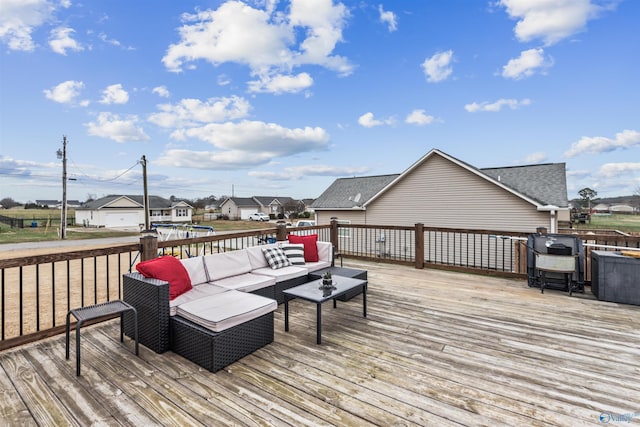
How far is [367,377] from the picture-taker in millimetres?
2344

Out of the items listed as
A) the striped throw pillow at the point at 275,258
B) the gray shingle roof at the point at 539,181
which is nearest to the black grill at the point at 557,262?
the striped throw pillow at the point at 275,258

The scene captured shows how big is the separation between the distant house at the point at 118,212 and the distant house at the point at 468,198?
27368mm

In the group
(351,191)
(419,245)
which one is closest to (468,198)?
(419,245)

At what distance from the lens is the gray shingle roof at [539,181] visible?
33.4 ft

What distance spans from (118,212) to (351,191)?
2830 centimetres

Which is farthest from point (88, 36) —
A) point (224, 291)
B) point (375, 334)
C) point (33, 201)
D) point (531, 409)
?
point (33, 201)

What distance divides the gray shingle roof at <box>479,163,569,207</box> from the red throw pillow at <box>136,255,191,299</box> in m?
11.2

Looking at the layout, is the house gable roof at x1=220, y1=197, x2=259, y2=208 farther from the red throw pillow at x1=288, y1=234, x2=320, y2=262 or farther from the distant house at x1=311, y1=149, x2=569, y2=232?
the red throw pillow at x1=288, y1=234, x2=320, y2=262

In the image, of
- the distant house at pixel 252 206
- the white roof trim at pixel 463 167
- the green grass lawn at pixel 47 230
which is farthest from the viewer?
the distant house at pixel 252 206

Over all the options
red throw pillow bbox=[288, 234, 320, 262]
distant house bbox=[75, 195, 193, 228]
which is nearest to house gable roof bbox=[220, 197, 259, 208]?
distant house bbox=[75, 195, 193, 228]

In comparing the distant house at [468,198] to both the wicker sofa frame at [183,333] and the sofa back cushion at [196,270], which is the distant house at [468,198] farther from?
the wicker sofa frame at [183,333]

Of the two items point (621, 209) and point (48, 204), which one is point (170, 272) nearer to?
point (621, 209)

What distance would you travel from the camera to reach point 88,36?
795 cm

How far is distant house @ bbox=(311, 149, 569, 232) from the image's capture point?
1016cm
